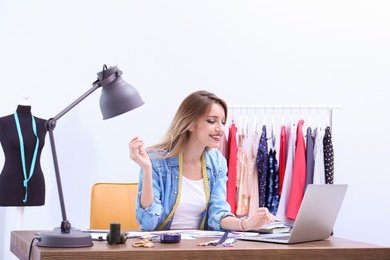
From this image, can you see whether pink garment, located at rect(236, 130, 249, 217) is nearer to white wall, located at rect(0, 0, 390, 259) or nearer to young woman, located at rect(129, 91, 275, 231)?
white wall, located at rect(0, 0, 390, 259)

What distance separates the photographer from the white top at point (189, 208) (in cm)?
284

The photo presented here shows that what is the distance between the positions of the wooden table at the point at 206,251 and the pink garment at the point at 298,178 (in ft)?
6.56

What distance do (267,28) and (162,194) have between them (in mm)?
2467

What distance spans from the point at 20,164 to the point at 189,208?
145cm

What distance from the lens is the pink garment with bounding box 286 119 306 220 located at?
427 centimetres

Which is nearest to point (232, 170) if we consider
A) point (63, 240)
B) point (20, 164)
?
point (20, 164)

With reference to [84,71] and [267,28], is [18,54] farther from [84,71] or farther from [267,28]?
[267,28]

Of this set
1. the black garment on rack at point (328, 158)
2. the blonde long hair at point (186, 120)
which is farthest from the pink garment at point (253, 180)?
the blonde long hair at point (186, 120)

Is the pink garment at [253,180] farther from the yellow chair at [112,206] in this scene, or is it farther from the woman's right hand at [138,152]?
the woman's right hand at [138,152]

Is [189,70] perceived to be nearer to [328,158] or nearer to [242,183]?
[242,183]

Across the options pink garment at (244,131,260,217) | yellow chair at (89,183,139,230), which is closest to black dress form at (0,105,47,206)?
yellow chair at (89,183,139,230)

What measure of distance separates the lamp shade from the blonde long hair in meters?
0.82

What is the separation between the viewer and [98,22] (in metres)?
4.75

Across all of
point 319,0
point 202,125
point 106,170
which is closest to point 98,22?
point 106,170
